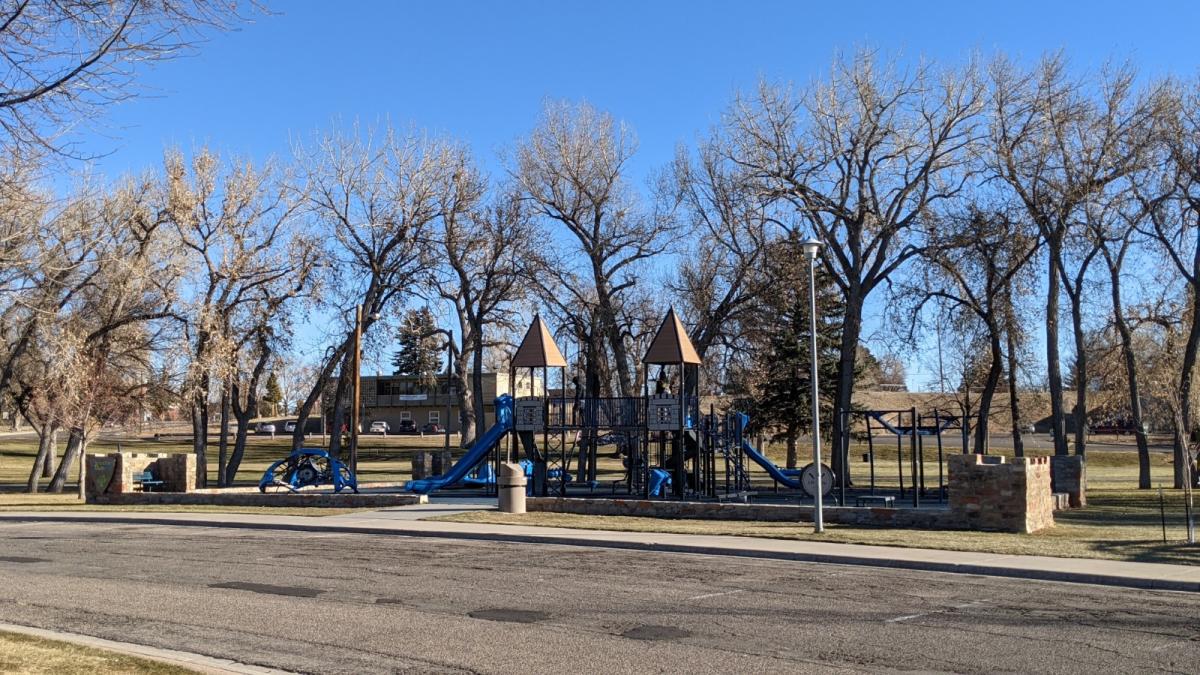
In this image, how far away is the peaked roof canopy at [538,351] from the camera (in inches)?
1307

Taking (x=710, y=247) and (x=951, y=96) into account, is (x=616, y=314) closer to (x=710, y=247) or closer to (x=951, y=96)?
(x=710, y=247)

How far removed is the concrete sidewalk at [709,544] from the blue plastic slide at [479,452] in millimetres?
5062

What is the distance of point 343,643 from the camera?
378 inches

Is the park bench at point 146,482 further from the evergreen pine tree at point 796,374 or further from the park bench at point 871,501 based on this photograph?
the evergreen pine tree at point 796,374

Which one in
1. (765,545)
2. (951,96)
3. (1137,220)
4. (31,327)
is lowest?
(765,545)

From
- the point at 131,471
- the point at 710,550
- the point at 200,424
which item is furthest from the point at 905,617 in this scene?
the point at 200,424

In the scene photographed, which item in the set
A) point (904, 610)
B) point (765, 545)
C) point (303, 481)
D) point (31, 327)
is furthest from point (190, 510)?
point (904, 610)

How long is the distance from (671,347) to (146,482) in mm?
16912

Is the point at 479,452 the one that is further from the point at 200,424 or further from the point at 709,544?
the point at 200,424

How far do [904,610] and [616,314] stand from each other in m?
33.7

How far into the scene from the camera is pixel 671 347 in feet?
102

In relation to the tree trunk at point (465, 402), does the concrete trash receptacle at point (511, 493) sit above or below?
below

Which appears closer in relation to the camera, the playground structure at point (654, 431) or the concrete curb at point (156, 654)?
the concrete curb at point (156, 654)

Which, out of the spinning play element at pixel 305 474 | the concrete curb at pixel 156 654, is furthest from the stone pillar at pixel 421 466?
the concrete curb at pixel 156 654
